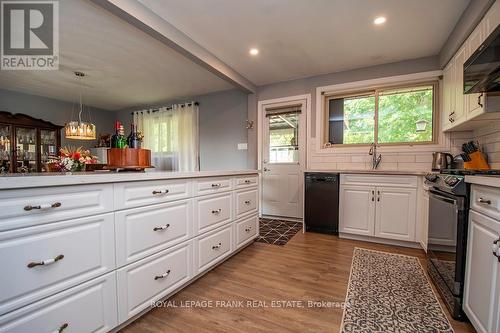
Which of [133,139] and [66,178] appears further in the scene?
[133,139]

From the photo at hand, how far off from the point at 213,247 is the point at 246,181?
2.71 feet

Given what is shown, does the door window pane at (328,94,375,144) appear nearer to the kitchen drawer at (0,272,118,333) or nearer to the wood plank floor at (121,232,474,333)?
the wood plank floor at (121,232,474,333)

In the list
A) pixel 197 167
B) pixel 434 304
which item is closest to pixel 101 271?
pixel 434 304

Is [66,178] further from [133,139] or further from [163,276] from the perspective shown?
[163,276]

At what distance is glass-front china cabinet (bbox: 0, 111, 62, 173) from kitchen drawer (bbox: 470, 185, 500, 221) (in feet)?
18.7

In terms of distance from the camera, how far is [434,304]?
1543 mm

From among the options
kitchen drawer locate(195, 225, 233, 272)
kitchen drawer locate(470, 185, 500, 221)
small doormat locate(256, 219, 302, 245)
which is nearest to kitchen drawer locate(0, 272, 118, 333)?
kitchen drawer locate(195, 225, 233, 272)

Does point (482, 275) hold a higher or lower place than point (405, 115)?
lower

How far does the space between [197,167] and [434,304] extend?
167 inches

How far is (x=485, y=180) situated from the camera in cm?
115

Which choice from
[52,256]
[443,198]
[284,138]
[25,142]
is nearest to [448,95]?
[443,198]

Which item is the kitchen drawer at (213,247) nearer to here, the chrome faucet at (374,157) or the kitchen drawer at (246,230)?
the kitchen drawer at (246,230)

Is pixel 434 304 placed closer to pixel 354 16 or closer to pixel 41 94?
pixel 354 16

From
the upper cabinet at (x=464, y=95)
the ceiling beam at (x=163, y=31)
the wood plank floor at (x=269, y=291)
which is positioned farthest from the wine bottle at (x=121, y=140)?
the upper cabinet at (x=464, y=95)
